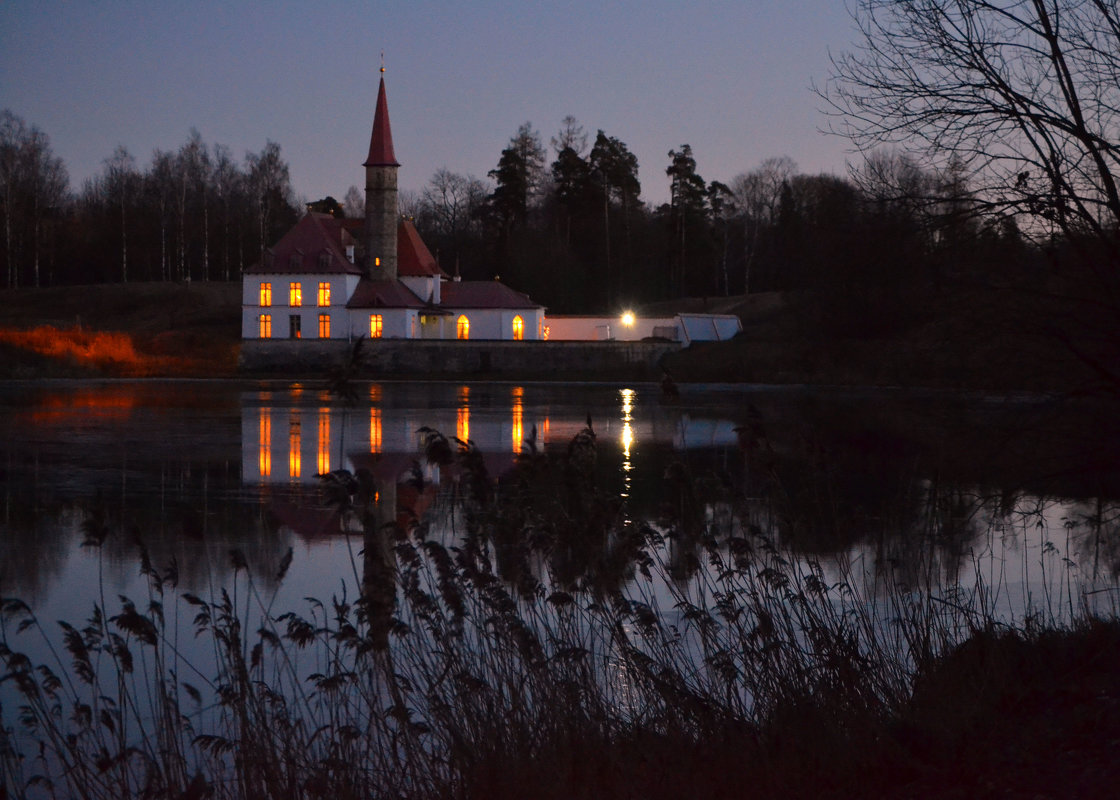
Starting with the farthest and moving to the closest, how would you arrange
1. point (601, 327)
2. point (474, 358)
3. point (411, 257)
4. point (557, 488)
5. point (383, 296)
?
point (601, 327), point (411, 257), point (383, 296), point (474, 358), point (557, 488)

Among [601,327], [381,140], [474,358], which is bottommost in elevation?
[474,358]

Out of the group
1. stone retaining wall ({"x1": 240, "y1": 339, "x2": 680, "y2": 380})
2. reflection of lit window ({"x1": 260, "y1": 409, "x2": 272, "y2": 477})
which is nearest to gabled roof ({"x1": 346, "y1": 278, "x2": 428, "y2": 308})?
stone retaining wall ({"x1": 240, "y1": 339, "x2": 680, "y2": 380})

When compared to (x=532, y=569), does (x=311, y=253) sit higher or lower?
higher

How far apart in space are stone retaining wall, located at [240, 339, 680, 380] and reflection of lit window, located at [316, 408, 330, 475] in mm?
30690

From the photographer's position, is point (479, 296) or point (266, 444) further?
point (479, 296)

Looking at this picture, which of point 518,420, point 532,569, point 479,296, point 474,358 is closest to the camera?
point 532,569

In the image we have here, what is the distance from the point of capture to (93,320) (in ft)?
265

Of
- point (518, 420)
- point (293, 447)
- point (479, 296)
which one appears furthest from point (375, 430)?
point (479, 296)

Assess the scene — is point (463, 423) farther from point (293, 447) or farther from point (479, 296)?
point (479, 296)

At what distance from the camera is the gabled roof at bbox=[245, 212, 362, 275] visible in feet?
232

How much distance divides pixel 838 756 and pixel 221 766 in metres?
3.25

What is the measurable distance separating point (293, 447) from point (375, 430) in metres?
4.82

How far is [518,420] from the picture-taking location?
3378 cm

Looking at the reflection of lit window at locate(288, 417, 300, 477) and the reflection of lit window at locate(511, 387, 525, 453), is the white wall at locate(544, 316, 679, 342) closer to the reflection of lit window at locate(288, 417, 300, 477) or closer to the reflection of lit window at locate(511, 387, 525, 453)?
the reflection of lit window at locate(511, 387, 525, 453)
